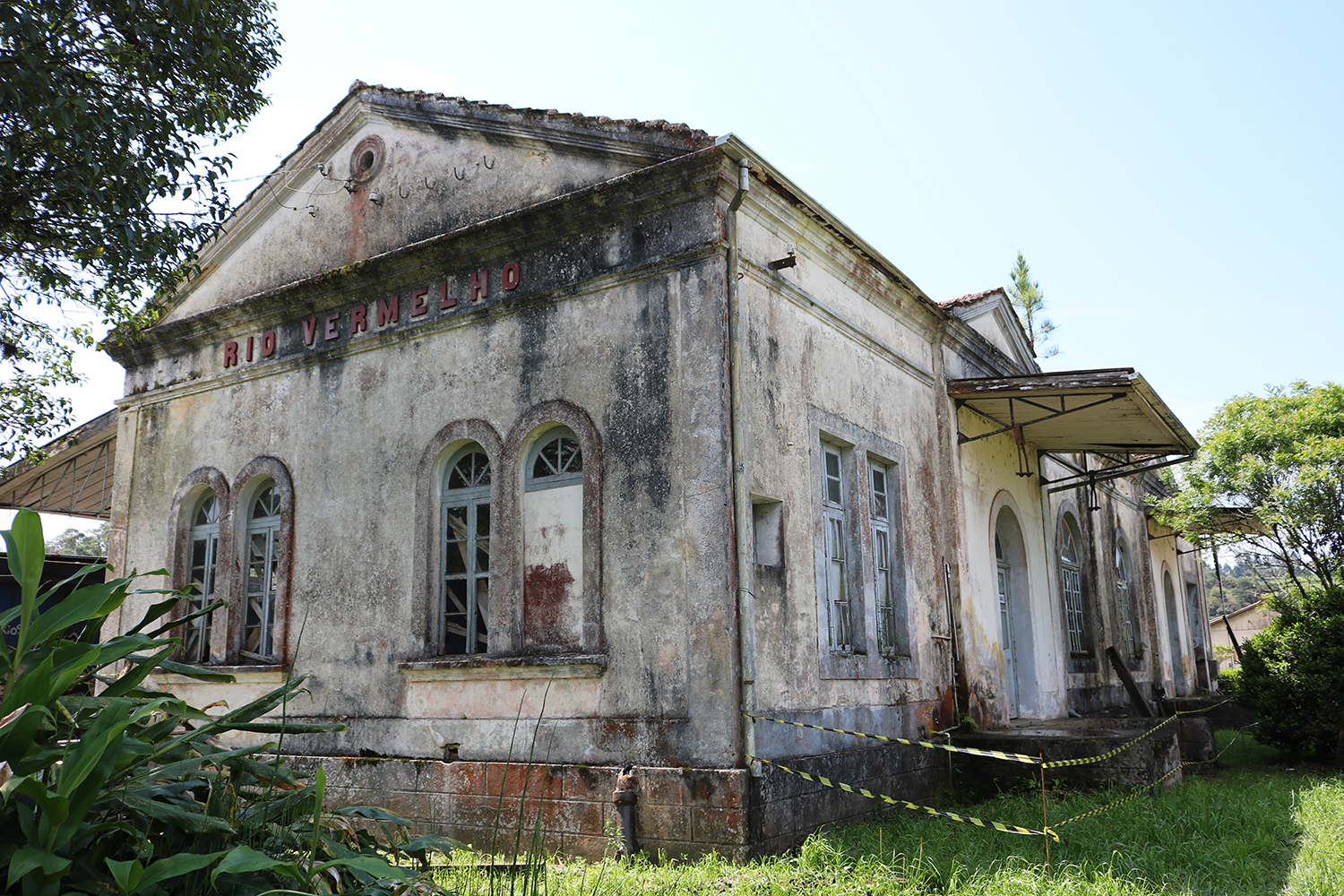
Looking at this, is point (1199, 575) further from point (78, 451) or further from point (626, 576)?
point (78, 451)

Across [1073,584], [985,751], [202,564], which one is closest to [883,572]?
[985,751]

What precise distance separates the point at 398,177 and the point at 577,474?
12.6 feet

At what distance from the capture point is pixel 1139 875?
6.12 meters

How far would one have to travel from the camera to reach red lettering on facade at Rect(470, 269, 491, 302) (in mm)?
8758

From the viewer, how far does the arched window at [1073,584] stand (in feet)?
46.9

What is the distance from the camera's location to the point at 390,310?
9398 millimetres

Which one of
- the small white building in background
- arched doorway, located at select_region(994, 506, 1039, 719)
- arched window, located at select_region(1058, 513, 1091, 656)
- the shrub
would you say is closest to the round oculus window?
arched doorway, located at select_region(994, 506, 1039, 719)

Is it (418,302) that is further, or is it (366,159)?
(366,159)

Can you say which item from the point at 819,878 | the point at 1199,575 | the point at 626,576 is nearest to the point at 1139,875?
the point at 819,878

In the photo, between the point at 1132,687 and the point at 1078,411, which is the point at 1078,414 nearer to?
the point at 1078,411

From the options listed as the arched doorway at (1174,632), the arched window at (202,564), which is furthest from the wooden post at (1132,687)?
the arched window at (202,564)

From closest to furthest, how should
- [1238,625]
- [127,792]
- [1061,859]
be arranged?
[127,792], [1061,859], [1238,625]

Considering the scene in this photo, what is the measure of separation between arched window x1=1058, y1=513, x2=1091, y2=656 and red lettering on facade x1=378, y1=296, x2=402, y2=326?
32.1 ft

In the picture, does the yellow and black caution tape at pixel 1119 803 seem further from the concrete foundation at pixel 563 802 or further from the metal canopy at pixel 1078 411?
the metal canopy at pixel 1078 411
